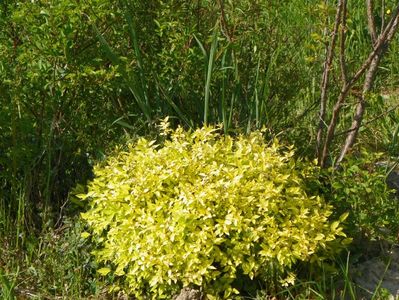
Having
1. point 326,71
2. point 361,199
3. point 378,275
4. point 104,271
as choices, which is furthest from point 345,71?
point 104,271

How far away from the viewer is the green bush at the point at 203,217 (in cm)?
345

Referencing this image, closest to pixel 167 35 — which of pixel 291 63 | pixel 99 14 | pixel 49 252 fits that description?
pixel 99 14

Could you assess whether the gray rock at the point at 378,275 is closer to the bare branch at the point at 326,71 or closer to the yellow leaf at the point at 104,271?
the bare branch at the point at 326,71

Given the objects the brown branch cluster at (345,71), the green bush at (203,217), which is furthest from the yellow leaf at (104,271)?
the brown branch cluster at (345,71)

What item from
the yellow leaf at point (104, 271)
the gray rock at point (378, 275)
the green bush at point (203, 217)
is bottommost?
the gray rock at point (378, 275)

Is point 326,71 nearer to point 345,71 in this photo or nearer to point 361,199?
point 345,71

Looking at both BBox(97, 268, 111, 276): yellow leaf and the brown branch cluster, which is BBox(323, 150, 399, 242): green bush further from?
BBox(97, 268, 111, 276): yellow leaf

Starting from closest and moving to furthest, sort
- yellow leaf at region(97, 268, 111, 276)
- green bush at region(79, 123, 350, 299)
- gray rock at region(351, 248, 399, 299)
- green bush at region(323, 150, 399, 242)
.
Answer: green bush at region(79, 123, 350, 299), yellow leaf at region(97, 268, 111, 276), gray rock at region(351, 248, 399, 299), green bush at region(323, 150, 399, 242)

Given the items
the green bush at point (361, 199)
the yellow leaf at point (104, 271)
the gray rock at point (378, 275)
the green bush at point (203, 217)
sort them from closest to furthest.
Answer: the green bush at point (203, 217) → the yellow leaf at point (104, 271) → the gray rock at point (378, 275) → the green bush at point (361, 199)

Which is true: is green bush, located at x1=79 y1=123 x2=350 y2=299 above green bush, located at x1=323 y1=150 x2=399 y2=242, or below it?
above

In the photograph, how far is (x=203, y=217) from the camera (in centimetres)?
347

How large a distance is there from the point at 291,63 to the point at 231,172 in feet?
4.67

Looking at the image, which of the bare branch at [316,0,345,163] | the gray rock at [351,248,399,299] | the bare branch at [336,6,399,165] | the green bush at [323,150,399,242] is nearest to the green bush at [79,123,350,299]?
the green bush at [323,150,399,242]

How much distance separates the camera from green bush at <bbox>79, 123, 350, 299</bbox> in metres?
3.45
